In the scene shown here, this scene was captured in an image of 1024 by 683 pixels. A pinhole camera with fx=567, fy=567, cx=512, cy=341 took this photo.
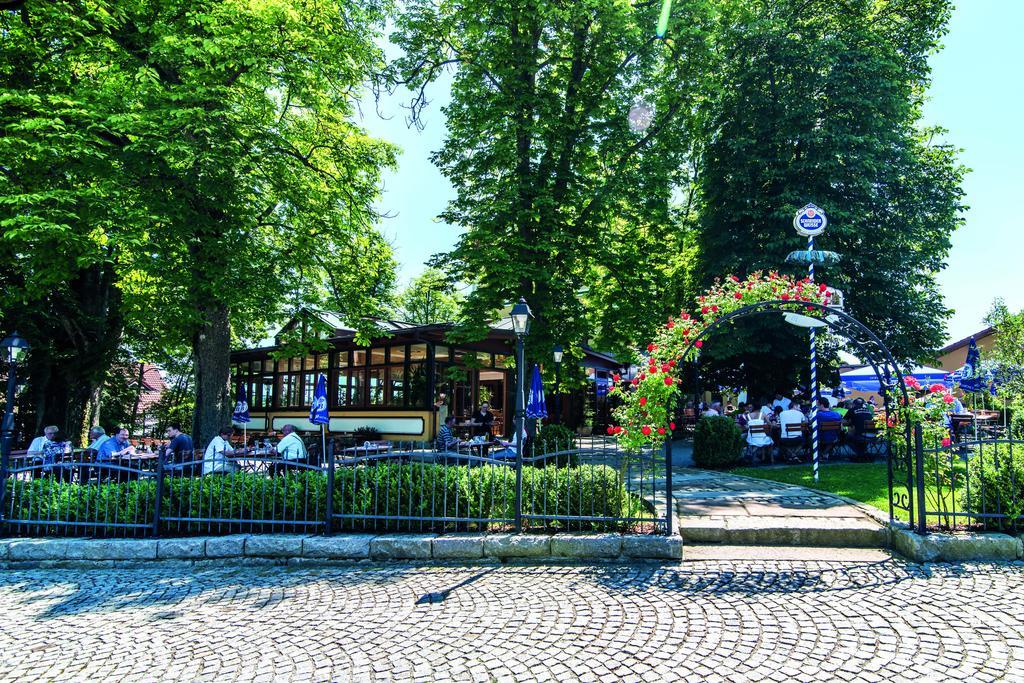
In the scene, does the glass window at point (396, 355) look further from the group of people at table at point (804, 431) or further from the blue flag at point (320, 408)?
the group of people at table at point (804, 431)

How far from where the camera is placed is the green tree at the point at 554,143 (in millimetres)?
13234

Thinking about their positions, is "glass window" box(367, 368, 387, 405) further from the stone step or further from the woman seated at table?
the stone step

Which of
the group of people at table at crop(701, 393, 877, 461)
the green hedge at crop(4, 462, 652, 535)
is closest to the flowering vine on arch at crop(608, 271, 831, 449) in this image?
the green hedge at crop(4, 462, 652, 535)

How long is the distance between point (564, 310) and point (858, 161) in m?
9.61

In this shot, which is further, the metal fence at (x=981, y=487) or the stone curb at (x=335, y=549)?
the stone curb at (x=335, y=549)

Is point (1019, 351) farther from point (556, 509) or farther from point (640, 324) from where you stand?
point (556, 509)

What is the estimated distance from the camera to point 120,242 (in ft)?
35.5

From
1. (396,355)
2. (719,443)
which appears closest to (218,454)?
(396,355)

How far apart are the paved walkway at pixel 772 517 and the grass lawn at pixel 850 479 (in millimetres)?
431

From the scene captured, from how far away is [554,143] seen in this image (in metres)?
13.6

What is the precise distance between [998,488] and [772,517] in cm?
242

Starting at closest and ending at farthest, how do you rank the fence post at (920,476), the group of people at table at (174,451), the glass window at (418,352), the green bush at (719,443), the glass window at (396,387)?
the fence post at (920,476) → the group of people at table at (174,451) → the green bush at (719,443) → the glass window at (418,352) → the glass window at (396,387)

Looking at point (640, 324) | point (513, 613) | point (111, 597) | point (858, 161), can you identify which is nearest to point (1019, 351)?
point (858, 161)

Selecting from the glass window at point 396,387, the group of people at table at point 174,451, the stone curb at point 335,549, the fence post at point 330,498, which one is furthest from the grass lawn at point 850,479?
the glass window at point 396,387
